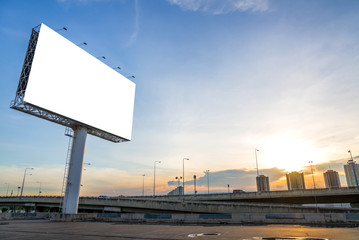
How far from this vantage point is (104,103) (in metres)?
49.2

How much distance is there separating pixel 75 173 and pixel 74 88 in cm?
1564

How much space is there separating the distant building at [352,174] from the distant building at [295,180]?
30.3 metres

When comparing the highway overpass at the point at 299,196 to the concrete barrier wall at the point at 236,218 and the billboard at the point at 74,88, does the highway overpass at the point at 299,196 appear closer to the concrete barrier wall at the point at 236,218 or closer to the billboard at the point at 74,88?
the concrete barrier wall at the point at 236,218

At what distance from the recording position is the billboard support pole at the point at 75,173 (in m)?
40.9

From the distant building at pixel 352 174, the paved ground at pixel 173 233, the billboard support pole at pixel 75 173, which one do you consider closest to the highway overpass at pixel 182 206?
the billboard support pole at pixel 75 173

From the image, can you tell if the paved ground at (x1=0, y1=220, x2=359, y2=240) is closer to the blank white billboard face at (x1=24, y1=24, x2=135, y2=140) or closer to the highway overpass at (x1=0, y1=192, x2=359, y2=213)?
the highway overpass at (x1=0, y1=192, x2=359, y2=213)

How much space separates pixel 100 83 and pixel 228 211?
1489 inches

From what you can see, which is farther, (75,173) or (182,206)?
(182,206)

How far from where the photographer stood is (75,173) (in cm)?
4209

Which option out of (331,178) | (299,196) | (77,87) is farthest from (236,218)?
(331,178)

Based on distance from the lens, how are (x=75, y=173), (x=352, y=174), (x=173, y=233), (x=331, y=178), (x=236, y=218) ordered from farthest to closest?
(x=352, y=174) → (x=331, y=178) → (x=75, y=173) → (x=236, y=218) → (x=173, y=233)

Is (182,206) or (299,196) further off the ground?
(299,196)

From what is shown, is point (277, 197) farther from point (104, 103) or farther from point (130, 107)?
point (104, 103)

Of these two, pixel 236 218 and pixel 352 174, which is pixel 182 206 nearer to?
pixel 236 218
